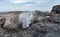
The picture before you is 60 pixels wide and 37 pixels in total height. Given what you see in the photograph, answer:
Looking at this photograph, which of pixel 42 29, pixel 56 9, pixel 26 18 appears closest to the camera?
pixel 42 29

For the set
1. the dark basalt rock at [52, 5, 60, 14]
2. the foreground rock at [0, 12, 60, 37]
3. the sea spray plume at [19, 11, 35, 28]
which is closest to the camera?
the foreground rock at [0, 12, 60, 37]

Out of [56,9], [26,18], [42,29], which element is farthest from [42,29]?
[56,9]

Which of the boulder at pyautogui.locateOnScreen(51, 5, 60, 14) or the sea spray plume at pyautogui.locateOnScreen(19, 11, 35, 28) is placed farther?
the boulder at pyautogui.locateOnScreen(51, 5, 60, 14)

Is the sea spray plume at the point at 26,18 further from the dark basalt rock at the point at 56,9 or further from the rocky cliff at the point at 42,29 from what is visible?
the dark basalt rock at the point at 56,9

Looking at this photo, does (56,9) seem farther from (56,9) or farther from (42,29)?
(42,29)

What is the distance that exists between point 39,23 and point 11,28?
0.52 m

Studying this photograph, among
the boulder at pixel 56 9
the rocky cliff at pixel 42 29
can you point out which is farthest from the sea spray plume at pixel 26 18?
the boulder at pixel 56 9

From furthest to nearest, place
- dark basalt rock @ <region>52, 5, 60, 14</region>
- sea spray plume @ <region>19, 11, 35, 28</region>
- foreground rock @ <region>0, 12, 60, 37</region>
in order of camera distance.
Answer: dark basalt rock @ <region>52, 5, 60, 14</region> < sea spray plume @ <region>19, 11, 35, 28</region> < foreground rock @ <region>0, 12, 60, 37</region>

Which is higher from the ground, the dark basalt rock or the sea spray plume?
the dark basalt rock

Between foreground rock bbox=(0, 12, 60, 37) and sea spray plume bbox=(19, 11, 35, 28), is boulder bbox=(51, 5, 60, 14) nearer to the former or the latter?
foreground rock bbox=(0, 12, 60, 37)

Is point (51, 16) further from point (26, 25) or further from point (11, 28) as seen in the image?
point (11, 28)

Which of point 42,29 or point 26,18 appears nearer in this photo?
point 42,29

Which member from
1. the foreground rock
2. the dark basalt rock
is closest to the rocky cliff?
the foreground rock

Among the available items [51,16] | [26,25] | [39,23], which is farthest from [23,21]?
[51,16]
